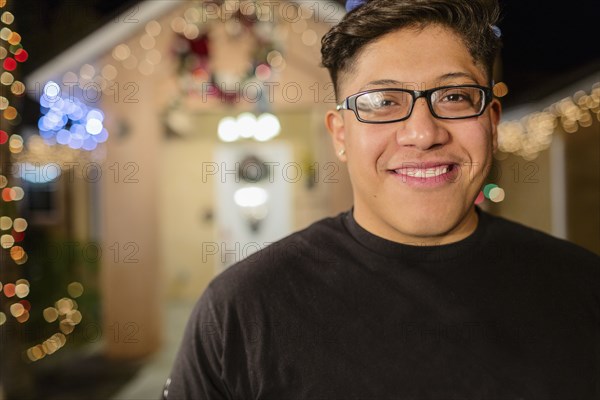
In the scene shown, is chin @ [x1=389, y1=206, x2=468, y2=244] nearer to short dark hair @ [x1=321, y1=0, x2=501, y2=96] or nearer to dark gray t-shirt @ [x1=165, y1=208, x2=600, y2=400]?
dark gray t-shirt @ [x1=165, y1=208, x2=600, y2=400]

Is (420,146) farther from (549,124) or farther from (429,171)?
(549,124)

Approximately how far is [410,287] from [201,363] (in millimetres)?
528

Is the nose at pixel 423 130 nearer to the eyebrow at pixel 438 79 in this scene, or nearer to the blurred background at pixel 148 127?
the eyebrow at pixel 438 79

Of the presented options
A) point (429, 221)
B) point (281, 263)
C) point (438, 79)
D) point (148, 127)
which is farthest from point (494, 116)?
point (148, 127)

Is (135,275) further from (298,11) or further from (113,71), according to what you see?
(298,11)

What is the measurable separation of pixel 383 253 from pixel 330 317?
0.67 ft

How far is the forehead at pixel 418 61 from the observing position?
3.96ft

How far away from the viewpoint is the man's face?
1.21m

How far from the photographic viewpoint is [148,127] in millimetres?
5371

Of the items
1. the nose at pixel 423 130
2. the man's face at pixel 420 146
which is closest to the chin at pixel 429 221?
the man's face at pixel 420 146

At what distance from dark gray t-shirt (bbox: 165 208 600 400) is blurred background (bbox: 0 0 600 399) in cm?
243

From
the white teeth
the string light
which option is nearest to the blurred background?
the string light

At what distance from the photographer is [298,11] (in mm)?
4727

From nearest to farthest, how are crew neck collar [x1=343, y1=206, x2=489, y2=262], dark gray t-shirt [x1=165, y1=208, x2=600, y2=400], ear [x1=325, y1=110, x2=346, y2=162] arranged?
dark gray t-shirt [x1=165, y1=208, x2=600, y2=400] → crew neck collar [x1=343, y1=206, x2=489, y2=262] → ear [x1=325, y1=110, x2=346, y2=162]
